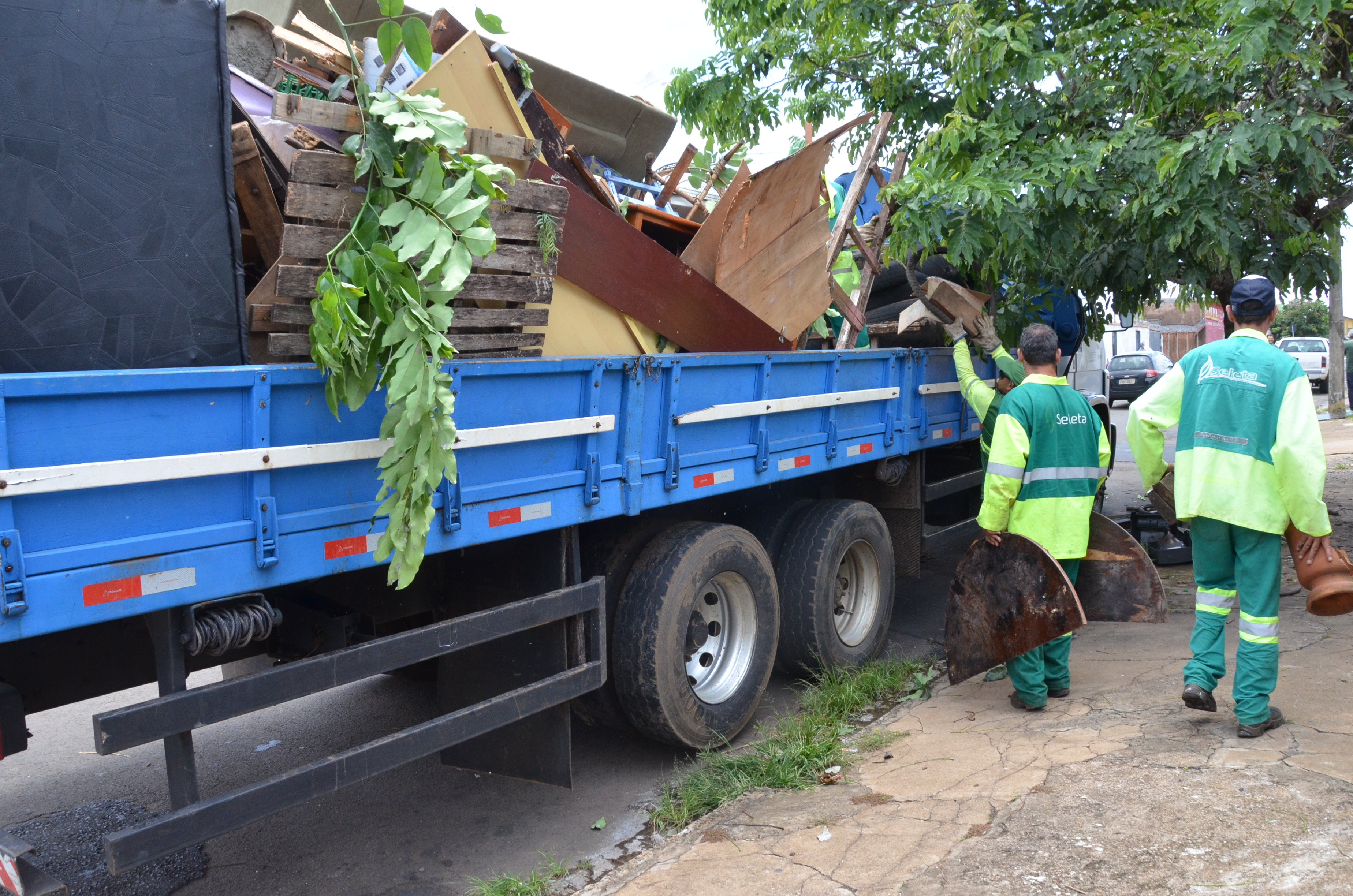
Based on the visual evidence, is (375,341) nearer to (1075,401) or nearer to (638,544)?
(638,544)

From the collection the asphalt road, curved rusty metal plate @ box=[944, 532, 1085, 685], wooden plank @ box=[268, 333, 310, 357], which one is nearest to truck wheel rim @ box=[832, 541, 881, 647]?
the asphalt road

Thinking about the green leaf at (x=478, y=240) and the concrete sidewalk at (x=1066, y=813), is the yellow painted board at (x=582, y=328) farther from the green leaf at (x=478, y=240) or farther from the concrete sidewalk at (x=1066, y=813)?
the concrete sidewalk at (x=1066, y=813)

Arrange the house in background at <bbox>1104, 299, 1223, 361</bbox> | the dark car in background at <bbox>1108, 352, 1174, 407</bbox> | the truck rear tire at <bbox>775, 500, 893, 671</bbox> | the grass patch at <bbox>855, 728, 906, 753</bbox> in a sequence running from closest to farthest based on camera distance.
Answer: the grass patch at <bbox>855, 728, 906, 753</bbox>
the truck rear tire at <bbox>775, 500, 893, 671</bbox>
the dark car in background at <bbox>1108, 352, 1174, 407</bbox>
the house in background at <bbox>1104, 299, 1223, 361</bbox>

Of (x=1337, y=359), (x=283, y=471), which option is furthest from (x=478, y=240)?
(x=1337, y=359)

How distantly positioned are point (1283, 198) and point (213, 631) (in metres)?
6.04

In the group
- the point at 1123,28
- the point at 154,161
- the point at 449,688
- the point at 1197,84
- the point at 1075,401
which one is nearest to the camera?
the point at 154,161

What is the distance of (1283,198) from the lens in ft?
19.8

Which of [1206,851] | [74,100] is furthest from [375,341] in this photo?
[1206,851]

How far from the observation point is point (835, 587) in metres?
5.20

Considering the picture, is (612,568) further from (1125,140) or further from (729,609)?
(1125,140)

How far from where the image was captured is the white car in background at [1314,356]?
2920 centimetres

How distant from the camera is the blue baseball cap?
3992mm

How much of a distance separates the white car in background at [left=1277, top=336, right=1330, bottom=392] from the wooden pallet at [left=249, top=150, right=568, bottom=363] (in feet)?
99.2

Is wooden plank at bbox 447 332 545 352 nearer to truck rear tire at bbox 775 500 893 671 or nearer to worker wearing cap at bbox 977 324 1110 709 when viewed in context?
truck rear tire at bbox 775 500 893 671
